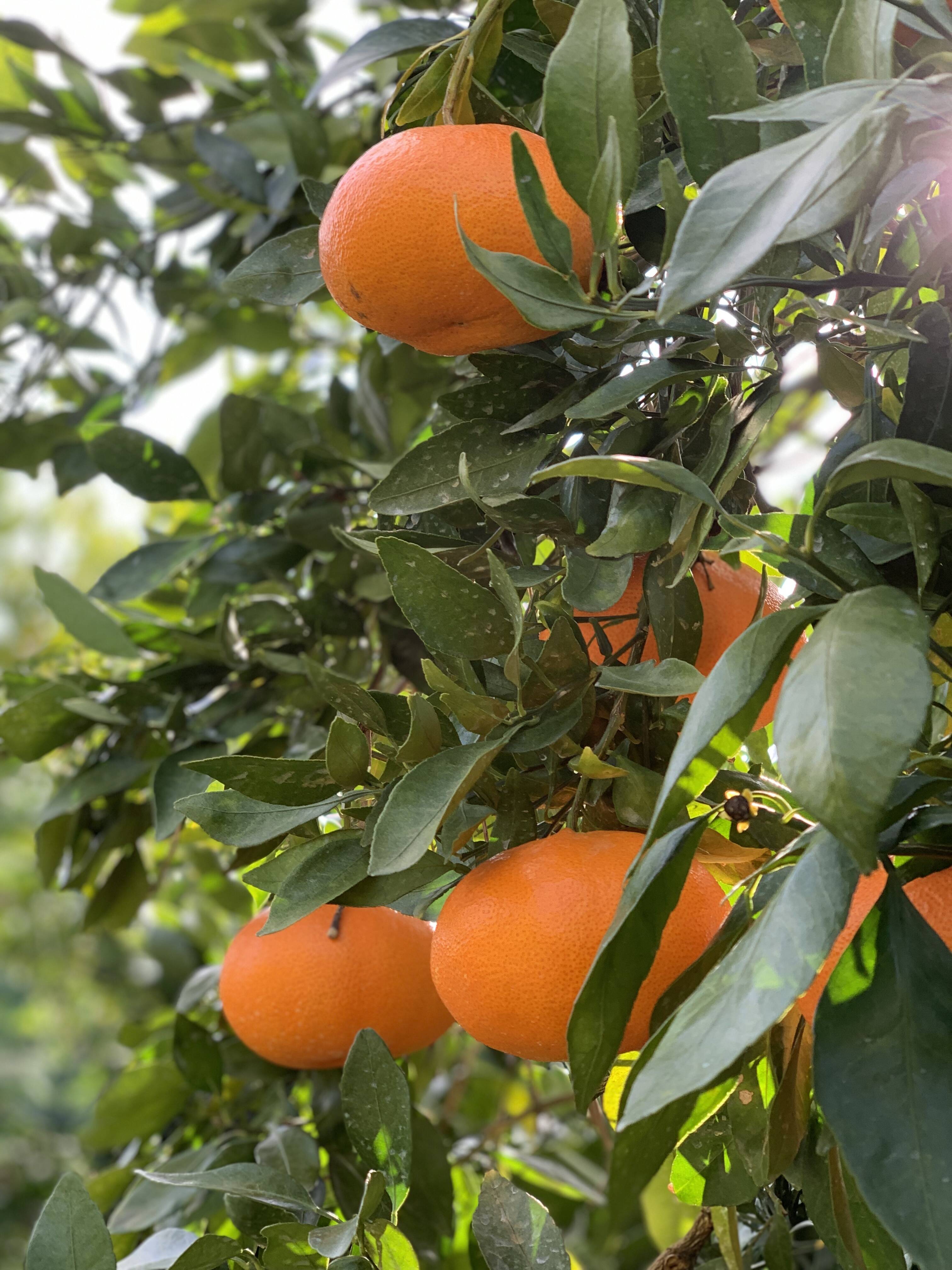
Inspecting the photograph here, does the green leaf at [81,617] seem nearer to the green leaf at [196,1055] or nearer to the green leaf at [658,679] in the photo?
the green leaf at [196,1055]

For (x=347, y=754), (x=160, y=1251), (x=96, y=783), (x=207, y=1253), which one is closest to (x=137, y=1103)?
(x=96, y=783)

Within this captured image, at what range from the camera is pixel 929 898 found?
406 millimetres

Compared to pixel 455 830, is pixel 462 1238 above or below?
below

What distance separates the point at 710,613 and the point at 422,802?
0.64 feet

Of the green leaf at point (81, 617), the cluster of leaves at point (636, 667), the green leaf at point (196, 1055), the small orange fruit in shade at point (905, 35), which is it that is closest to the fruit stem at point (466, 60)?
the cluster of leaves at point (636, 667)

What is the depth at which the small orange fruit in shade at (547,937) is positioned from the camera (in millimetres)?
420

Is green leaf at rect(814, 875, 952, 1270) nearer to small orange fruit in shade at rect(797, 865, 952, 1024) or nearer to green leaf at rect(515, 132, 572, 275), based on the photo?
small orange fruit in shade at rect(797, 865, 952, 1024)

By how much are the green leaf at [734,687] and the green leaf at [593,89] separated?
16cm

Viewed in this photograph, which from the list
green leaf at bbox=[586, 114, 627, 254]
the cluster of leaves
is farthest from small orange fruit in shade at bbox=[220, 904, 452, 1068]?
green leaf at bbox=[586, 114, 627, 254]

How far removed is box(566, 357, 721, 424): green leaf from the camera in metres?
0.41

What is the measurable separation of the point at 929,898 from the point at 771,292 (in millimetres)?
241

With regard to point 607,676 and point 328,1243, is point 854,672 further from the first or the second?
point 328,1243

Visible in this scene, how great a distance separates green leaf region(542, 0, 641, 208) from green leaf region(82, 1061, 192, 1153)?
81 centimetres

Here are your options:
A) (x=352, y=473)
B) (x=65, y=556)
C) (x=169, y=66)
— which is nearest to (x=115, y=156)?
(x=169, y=66)
